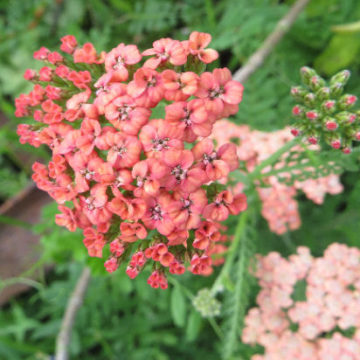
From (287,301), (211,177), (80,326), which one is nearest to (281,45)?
(287,301)

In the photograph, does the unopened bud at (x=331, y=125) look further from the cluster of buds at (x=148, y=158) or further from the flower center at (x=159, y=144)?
the flower center at (x=159, y=144)

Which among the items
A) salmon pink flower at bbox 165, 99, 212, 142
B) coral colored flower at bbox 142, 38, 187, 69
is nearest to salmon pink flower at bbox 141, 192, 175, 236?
salmon pink flower at bbox 165, 99, 212, 142

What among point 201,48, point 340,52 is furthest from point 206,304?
point 340,52

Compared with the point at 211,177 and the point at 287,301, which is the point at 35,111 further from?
the point at 287,301

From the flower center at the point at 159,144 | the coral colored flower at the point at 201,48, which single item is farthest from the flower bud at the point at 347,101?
the flower center at the point at 159,144

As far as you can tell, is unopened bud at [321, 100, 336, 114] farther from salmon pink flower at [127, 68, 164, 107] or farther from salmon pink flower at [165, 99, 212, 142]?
salmon pink flower at [127, 68, 164, 107]

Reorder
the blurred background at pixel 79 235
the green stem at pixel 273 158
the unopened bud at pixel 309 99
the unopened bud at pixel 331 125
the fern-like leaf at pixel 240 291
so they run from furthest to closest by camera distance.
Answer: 1. the blurred background at pixel 79 235
2. the fern-like leaf at pixel 240 291
3. the green stem at pixel 273 158
4. the unopened bud at pixel 309 99
5. the unopened bud at pixel 331 125
